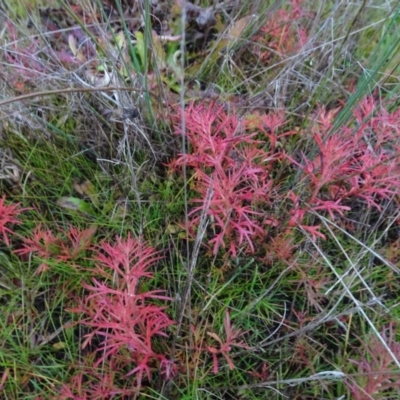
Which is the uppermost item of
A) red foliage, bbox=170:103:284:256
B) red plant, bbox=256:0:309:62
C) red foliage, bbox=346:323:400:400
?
red plant, bbox=256:0:309:62

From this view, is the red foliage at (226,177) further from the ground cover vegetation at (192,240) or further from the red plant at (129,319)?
the red plant at (129,319)

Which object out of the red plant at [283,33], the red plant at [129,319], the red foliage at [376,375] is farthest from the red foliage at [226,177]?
the red plant at [283,33]

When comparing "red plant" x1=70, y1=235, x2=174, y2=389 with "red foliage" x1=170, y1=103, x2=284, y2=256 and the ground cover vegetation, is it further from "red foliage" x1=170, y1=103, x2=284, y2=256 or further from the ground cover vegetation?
"red foliage" x1=170, y1=103, x2=284, y2=256

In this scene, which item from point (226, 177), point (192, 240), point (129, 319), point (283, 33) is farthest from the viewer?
point (283, 33)

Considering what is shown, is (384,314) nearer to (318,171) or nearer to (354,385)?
(354,385)

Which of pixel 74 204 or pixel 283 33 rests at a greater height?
pixel 283 33

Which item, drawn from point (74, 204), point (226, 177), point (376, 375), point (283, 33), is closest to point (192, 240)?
point (226, 177)

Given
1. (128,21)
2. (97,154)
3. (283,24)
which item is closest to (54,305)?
(97,154)

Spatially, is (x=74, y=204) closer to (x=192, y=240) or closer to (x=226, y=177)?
→ (x=192, y=240)

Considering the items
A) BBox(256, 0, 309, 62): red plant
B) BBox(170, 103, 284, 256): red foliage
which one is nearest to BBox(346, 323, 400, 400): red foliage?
BBox(170, 103, 284, 256): red foliage
